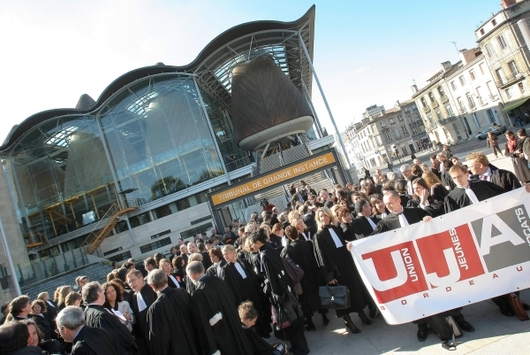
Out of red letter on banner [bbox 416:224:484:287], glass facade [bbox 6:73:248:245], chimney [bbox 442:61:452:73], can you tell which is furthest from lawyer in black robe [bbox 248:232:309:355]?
chimney [bbox 442:61:452:73]

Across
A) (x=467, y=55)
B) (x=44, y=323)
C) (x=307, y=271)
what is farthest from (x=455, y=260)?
(x=467, y=55)

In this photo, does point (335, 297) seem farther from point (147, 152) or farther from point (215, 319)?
point (147, 152)

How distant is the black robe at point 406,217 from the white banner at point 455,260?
1.40 feet

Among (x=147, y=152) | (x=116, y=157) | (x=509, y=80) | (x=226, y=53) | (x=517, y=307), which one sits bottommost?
(x=517, y=307)

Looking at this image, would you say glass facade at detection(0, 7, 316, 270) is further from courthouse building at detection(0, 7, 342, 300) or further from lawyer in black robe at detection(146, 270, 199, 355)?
lawyer in black robe at detection(146, 270, 199, 355)

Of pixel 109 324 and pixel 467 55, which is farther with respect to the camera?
pixel 467 55

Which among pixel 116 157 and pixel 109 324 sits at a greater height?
pixel 116 157

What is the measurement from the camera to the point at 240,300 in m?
6.05

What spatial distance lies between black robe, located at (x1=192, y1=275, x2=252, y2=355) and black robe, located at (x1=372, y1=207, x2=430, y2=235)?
2487 mm

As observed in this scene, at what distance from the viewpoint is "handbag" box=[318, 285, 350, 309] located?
536cm

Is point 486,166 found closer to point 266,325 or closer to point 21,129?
point 266,325

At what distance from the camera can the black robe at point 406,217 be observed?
500 centimetres

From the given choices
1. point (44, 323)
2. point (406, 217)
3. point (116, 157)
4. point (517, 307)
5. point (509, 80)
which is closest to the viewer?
point (517, 307)

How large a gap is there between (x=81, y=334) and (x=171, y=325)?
123 cm
